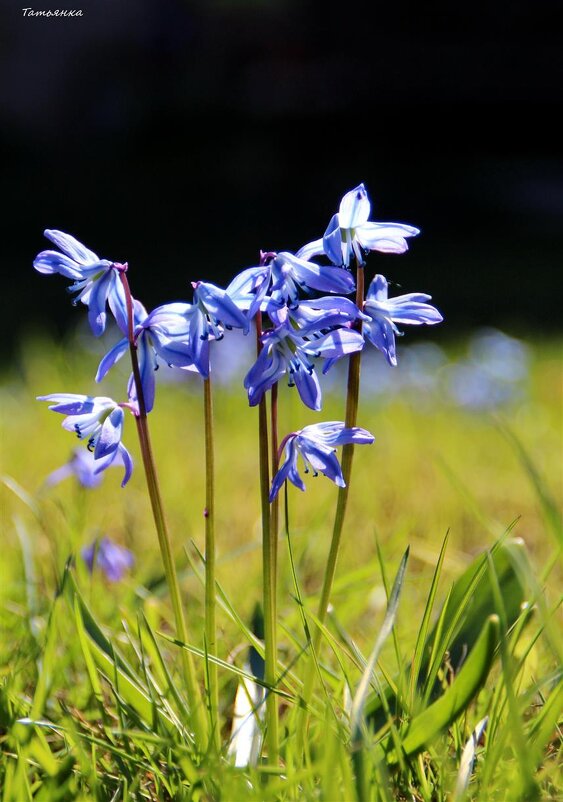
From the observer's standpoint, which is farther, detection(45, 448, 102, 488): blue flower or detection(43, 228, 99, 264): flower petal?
detection(45, 448, 102, 488): blue flower

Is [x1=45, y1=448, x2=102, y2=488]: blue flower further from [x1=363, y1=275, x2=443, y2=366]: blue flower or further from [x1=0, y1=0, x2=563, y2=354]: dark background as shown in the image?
[x1=0, y1=0, x2=563, y2=354]: dark background

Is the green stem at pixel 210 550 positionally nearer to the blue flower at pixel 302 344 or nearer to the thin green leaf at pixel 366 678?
the blue flower at pixel 302 344

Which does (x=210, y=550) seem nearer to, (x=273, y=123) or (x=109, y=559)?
(x=109, y=559)

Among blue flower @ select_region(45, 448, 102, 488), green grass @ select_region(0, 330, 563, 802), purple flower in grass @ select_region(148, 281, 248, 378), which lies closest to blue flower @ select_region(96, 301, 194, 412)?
purple flower in grass @ select_region(148, 281, 248, 378)

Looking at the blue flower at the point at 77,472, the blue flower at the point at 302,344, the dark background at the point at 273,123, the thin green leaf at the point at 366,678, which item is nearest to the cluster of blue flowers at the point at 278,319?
the blue flower at the point at 302,344

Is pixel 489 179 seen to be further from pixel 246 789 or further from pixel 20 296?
pixel 246 789

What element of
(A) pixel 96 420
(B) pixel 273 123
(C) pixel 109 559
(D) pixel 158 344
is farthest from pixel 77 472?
(B) pixel 273 123

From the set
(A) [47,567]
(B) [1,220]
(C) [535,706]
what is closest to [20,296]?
(B) [1,220]
